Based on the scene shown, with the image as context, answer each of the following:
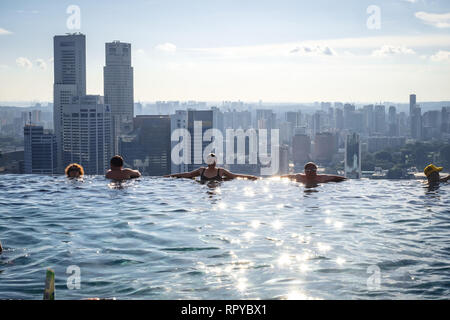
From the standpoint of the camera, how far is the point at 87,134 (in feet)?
440

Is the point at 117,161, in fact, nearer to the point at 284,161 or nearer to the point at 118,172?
the point at 118,172

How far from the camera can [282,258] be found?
7824 mm

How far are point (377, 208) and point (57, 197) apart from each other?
8.35m

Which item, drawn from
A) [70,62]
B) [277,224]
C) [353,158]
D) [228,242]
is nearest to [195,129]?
[353,158]

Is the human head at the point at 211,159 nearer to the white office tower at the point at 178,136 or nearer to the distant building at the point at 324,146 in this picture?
the white office tower at the point at 178,136

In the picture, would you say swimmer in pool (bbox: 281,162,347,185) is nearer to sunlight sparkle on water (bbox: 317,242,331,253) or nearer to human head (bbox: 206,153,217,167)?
human head (bbox: 206,153,217,167)

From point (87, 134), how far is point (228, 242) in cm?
13048

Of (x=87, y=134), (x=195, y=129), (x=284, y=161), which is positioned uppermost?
(x=195, y=129)

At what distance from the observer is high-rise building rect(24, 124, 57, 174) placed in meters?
117

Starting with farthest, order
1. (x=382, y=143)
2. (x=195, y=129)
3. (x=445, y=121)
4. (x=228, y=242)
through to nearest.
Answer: (x=445, y=121) < (x=382, y=143) < (x=195, y=129) < (x=228, y=242)

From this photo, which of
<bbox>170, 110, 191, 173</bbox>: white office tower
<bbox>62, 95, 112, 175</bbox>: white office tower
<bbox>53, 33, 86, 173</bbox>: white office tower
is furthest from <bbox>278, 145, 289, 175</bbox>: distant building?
<bbox>53, 33, 86, 173</bbox>: white office tower
